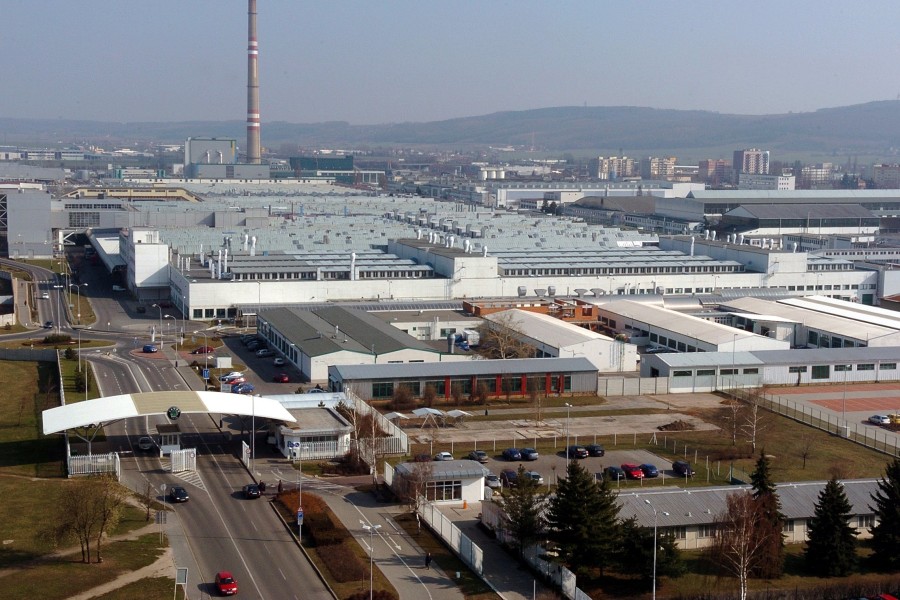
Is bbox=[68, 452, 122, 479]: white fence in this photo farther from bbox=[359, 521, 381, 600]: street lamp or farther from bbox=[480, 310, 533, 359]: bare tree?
bbox=[480, 310, 533, 359]: bare tree

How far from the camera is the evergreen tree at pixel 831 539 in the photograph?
13.8 meters

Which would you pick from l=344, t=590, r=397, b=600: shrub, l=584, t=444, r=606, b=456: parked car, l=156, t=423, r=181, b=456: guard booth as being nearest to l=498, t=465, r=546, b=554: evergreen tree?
l=344, t=590, r=397, b=600: shrub

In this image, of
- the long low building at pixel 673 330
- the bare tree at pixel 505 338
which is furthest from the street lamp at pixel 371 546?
the long low building at pixel 673 330

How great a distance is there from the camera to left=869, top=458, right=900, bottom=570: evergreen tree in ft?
45.6

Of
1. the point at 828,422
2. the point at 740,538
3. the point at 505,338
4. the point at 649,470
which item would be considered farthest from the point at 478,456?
the point at 505,338

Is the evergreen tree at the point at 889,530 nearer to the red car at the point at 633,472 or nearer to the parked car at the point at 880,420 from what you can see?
the red car at the point at 633,472

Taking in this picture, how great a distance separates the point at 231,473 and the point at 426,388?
21.7 feet

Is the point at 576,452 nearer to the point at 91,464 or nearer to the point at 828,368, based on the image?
the point at 91,464

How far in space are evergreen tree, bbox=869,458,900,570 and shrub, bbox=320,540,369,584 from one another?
6.29 metres

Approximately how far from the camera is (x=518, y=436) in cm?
2075

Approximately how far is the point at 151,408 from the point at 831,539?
34.2 ft

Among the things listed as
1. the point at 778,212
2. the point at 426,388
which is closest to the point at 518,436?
the point at 426,388

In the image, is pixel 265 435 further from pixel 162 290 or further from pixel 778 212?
pixel 778 212

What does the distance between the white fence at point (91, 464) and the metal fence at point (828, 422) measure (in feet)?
40.6
